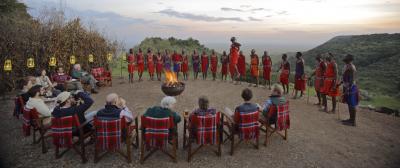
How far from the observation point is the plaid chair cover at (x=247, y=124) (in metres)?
6.28

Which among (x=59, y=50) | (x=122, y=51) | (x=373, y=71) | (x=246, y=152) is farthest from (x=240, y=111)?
(x=373, y=71)

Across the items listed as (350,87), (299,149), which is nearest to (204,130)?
(299,149)

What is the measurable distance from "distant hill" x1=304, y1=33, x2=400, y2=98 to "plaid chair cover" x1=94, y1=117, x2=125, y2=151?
19667 millimetres

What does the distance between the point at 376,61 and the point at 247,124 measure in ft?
111

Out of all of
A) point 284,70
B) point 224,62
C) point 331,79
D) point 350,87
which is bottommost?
point 350,87

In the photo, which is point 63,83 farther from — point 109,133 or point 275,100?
point 275,100

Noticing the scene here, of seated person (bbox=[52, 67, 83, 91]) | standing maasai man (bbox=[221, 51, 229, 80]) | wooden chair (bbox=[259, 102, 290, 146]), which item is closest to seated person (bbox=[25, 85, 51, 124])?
seated person (bbox=[52, 67, 83, 91])

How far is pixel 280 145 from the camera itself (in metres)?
7.03

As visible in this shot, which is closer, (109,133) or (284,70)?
(109,133)

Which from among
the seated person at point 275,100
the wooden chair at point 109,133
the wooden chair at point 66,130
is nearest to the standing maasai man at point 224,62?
the seated person at point 275,100

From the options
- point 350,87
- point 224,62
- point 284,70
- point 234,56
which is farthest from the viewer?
point 224,62

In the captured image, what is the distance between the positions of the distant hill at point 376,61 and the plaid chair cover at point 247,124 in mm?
17429

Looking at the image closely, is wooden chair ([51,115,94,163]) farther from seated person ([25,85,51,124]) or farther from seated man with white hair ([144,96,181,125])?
seated man with white hair ([144,96,181,125])

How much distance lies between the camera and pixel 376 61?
114ft
